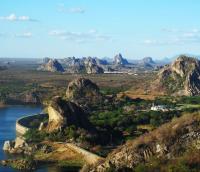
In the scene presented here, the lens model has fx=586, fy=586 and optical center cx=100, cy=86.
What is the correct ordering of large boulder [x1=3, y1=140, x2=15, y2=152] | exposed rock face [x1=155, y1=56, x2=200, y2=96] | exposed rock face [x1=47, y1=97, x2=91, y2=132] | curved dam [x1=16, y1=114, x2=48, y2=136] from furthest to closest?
exposed rock face [x1=155, y1=56, x2=200, y2=96] < curved dam [x1=16, y1=114, x2=48, y2=136] < exposed rock face [x1=47, y1=97, x2=91, y2=132] < large boulder [x1=3, y1=140, x2=15, y2=152]

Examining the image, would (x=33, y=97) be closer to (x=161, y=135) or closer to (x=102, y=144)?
(x=102, y=144)

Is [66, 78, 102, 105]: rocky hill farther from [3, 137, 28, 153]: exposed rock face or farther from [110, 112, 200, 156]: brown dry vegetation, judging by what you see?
[110, 112, 200, 156]: brown dry vegetation

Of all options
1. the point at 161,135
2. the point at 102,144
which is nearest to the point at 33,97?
the point at 102,144

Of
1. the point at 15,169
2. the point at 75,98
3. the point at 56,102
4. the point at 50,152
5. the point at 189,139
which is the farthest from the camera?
the point at 75,98

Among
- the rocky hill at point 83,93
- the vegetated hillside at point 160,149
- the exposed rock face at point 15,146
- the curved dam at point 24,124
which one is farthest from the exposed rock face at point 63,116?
the rocky hill at point 83,93

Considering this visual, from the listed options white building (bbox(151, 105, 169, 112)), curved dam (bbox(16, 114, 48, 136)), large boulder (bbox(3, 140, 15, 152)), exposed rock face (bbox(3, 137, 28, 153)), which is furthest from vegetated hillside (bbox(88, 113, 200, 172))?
white building (bbox(151, 105, 169, 112))

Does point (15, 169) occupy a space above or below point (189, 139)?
below
